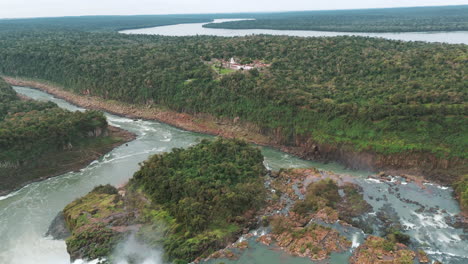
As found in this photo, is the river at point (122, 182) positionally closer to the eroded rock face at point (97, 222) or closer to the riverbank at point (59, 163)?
the riverbank at point (59, 163)

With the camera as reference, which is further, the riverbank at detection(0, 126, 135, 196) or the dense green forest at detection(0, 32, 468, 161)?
the dense green forest at detection(0, 32, 468, 161)

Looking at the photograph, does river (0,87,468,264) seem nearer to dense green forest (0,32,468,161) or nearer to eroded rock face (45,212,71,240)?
eroded rock face (45,212,71,240)

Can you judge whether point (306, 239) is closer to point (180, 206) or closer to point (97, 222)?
point (180, 206)

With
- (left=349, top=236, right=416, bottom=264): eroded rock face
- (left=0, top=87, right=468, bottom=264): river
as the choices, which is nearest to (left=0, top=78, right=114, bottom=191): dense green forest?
(left=0, top=87, right=468, bottom=264): river

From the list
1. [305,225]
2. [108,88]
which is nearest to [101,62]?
[108,88]

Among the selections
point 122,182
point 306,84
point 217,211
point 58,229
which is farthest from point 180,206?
point 306,84

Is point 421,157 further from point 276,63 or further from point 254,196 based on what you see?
point 276,63
